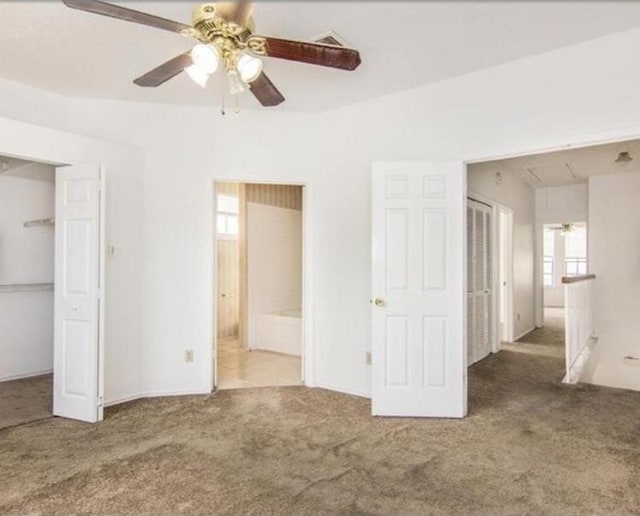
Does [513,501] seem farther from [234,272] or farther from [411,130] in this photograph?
[234,272]

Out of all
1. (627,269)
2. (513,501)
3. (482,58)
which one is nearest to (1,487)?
(513,501)

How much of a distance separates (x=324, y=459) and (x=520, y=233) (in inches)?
224

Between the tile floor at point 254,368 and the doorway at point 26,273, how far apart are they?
1.78 meters

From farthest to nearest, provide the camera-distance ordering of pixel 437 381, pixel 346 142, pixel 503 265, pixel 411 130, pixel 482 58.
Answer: pixel 503 265
pixel 346 142
pixel 411 130
pixel 437 381
pixel 482 58

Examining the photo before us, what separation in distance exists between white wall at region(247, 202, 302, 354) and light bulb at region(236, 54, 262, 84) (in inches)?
Answer: 148

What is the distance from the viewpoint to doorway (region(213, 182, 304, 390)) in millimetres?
5562

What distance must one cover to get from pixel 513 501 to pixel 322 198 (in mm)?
2834

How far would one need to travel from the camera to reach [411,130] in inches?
147

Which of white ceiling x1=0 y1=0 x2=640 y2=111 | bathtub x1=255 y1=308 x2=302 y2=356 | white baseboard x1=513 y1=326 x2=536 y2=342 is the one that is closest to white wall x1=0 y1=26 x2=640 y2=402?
white ceiling x1=0 y1=0 x2=640 y2=111

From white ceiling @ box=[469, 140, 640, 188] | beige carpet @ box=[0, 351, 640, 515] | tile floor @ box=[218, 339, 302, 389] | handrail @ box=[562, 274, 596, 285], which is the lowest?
beige carpet @ box=[0, 351, 640, 515]

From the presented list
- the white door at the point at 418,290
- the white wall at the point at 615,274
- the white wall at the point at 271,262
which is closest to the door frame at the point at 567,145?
the white door at the point at 418,290

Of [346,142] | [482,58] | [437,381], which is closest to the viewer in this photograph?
[482,58]

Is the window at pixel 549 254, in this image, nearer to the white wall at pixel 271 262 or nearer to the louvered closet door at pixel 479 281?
the louvered closet door at pixel 479 281

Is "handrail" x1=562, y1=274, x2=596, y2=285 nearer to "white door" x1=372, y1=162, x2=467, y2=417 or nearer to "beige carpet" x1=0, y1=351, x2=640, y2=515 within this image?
"beige carpet" x1=0, y1=351, x2=640, y2=515
